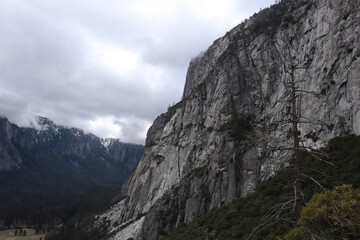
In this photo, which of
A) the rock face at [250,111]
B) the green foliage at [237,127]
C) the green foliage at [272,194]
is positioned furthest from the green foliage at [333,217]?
the green foliage at [237,127]

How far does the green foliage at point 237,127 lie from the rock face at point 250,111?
0.84ft

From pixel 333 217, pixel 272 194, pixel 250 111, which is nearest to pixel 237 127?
pixel 250 111

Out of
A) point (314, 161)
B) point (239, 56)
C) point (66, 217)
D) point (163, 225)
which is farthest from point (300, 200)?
point (66, 217)

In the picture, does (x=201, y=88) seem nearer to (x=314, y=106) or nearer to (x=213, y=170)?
(x=213, y=170)

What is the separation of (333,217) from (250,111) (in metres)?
60.2

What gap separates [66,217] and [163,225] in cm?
15277

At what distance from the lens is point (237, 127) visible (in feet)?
213

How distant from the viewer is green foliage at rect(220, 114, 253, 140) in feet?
203

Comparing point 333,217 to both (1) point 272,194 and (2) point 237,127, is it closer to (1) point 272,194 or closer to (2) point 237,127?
(1) point 272,194

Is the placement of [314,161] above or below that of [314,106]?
below

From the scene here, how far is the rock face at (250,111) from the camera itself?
4516cm

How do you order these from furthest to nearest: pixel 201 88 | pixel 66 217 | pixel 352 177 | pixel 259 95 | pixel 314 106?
pixel 66 217 < pixel 201 88 < pixel 259 95 < pixel 314 106 < pixel 352 177

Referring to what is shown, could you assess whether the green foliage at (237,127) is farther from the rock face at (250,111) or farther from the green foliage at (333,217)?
the green foliage at (333,217)

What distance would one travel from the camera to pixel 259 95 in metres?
68.6
